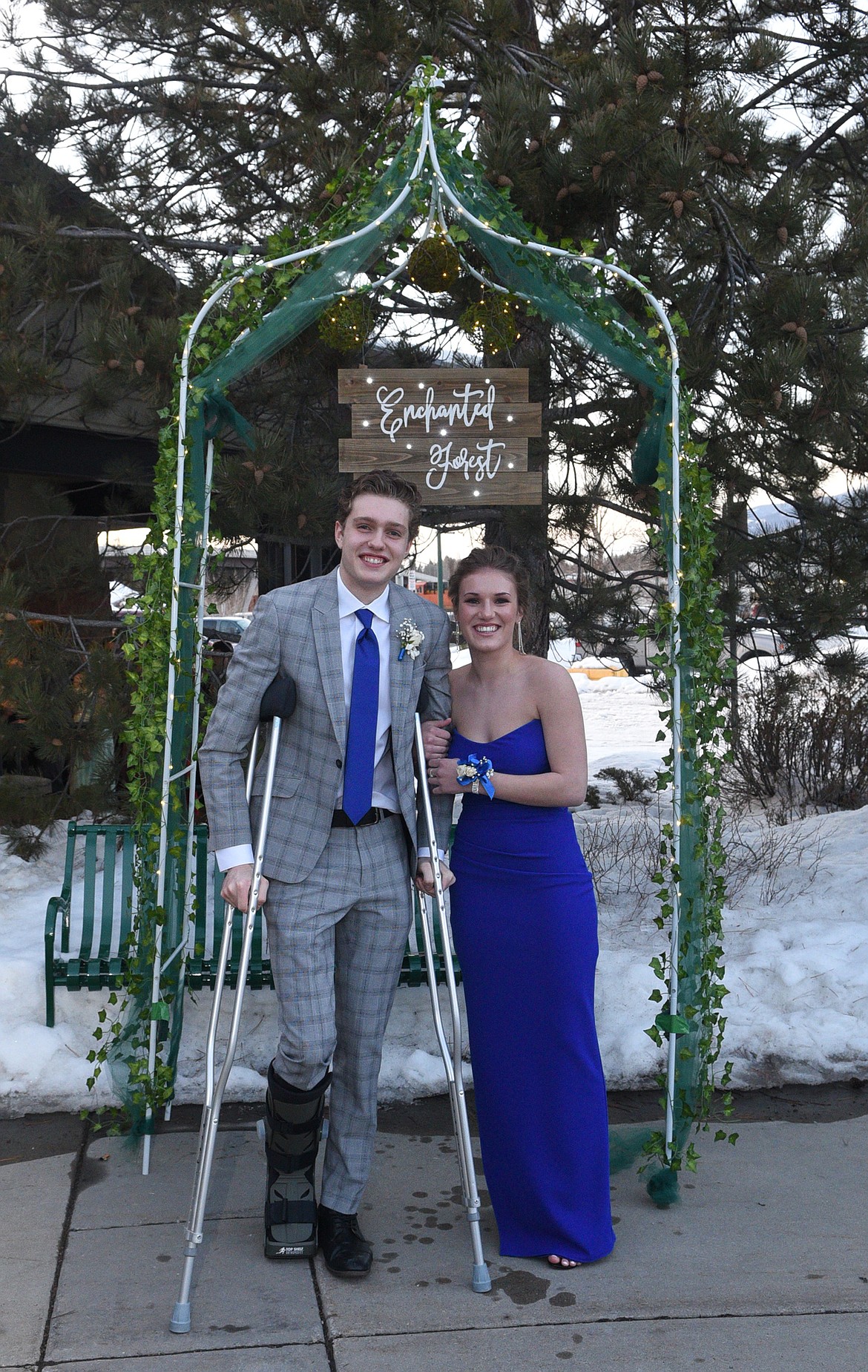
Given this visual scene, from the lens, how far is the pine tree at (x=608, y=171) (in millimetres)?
4633

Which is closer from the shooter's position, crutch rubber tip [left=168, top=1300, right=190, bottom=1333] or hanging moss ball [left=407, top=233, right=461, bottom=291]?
crutch rubber tip [left=168, top=1300, right=190, bottom=1333]

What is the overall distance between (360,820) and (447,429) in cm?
169

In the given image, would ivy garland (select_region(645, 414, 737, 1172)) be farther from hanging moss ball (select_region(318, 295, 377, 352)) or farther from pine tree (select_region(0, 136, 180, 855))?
pine tree (select_region(0, 136, 180, 855))

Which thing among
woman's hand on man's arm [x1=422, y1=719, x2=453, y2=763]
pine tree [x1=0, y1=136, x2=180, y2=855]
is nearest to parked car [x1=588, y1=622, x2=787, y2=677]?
pine tree [x1=0, y1=136, x2=180, y2=855]

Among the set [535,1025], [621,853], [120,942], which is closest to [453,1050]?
[535,1025]

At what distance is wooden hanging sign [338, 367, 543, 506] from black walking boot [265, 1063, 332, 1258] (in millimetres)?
2128

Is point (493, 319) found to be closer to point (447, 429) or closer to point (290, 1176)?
point (447, 429)

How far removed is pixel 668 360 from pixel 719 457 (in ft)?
6.17

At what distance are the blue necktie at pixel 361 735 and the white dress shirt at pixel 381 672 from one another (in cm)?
3

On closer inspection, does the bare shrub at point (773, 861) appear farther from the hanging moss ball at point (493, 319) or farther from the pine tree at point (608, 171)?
the hanging moss ball at point (493, 319)

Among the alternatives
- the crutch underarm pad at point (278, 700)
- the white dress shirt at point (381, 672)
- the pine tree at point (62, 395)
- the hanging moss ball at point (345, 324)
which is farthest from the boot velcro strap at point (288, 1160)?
the hanging moss ball at point (345, 324)

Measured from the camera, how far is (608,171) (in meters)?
4.64

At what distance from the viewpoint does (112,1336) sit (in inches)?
115

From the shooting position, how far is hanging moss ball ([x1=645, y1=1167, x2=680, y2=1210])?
12.1 ft
